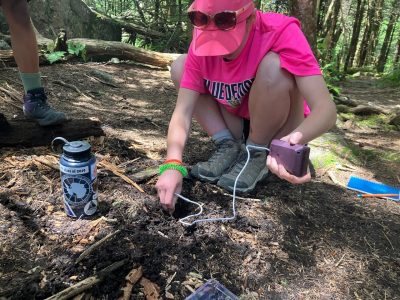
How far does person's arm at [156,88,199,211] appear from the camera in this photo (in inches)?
83.4

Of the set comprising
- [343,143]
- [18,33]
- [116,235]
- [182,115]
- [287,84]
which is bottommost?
[343,143]

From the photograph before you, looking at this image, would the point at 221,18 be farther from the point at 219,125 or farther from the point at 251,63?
the point at 219,125

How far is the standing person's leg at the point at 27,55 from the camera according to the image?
281cm

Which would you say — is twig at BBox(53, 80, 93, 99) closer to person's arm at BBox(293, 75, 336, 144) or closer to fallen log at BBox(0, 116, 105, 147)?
fallen log at BBox(0, 116, 105, 147)

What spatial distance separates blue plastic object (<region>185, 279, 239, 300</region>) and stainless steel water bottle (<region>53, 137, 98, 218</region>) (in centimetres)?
76

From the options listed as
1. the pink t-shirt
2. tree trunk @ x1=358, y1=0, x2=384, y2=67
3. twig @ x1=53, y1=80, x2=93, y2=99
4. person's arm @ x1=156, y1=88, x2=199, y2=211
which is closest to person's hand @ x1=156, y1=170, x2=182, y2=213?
person's arm @ x1=156, y1=88, x2=199, y2=211

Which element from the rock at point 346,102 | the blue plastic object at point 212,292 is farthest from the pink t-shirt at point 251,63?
the rock at point 346,102

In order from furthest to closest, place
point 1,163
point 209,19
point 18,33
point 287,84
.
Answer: point 18,33 < point 1,163 < point 287,84 < point 209,19

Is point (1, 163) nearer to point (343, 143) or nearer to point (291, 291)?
point (291, 291)

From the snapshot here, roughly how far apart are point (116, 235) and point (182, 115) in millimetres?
879

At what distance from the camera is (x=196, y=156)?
3.22 meters

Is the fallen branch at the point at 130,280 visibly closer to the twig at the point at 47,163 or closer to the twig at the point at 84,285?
the twig at the point at 84,285

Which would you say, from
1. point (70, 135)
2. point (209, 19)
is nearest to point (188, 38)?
point (70, 135)

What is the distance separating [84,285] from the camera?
1.62 meters
